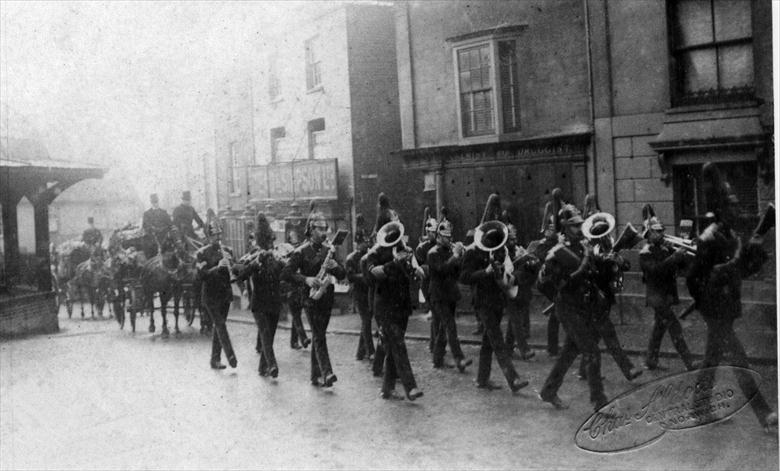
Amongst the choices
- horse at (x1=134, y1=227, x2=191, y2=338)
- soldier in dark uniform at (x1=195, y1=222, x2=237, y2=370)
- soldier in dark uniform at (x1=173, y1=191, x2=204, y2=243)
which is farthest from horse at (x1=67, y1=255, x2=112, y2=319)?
soldier in dark uniform at (x1=195, y1=222, x2=237, y2=370)

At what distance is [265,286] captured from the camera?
329 inches

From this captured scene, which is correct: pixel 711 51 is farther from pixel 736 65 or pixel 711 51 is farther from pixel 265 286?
pixel 265 286

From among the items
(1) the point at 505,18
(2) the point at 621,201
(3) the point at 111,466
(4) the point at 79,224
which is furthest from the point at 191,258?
(2) the point at 621,201

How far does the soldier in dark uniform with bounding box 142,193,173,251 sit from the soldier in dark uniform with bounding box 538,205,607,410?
4922 millimetres

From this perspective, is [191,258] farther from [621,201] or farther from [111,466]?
[621,201]

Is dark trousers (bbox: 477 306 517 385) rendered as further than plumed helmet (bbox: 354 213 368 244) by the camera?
No

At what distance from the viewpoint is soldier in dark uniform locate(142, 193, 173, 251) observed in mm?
7926

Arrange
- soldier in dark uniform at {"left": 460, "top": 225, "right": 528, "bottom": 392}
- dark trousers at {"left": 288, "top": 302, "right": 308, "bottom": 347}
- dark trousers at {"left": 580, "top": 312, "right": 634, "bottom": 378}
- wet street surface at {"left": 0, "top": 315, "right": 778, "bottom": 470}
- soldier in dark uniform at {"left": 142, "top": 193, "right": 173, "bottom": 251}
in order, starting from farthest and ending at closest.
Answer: dark trousers at {"left": 288, "top": 302, "right": 308, "bottom": 347} < soldier in dark uniform at {"left": 142, "top": 193, "right": 173, "bottom": 251} < soldier in dark uniform at {"left": 460, "top": 225, "right": 528, "bottom": 392} < dark trousers at {"left": 580, "top": 312, "right": 634, "bottom": 378} < wet street surface at {"left": 0, "top": 315, "right": 778, "bottom": 470}

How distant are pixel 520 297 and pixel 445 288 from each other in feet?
3.49

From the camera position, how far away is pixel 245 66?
7.83 metres

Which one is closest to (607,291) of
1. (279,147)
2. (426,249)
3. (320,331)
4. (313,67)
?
(426,249)

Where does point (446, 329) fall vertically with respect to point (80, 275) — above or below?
below

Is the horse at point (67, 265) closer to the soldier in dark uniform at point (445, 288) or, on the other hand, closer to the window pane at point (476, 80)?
the soldier in dark uniform at point (445, 288)

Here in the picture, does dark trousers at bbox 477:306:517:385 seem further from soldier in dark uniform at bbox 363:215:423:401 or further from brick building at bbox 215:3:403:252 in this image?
→ brick building at bbox 215:3:403:252
